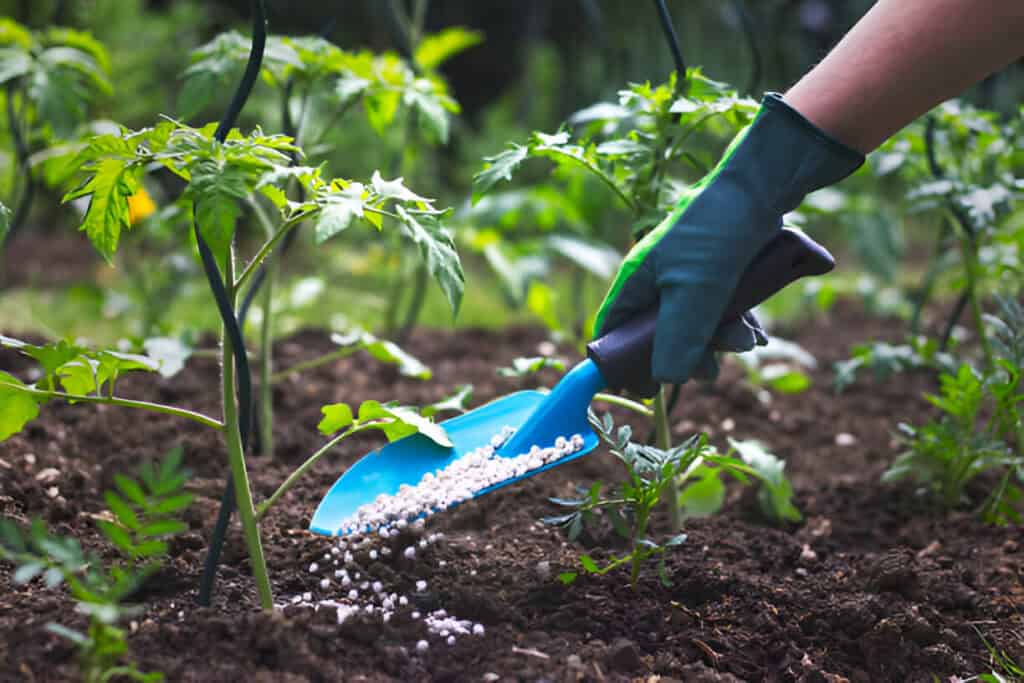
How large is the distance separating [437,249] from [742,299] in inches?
20.7

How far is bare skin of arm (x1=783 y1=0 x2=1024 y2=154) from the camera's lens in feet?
4.22

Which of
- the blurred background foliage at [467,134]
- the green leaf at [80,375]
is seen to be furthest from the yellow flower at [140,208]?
the green leaf at [80,375]

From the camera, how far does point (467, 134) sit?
5.52 metres

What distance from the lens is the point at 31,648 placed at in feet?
3.90

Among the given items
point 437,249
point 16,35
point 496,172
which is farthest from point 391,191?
point 16,35

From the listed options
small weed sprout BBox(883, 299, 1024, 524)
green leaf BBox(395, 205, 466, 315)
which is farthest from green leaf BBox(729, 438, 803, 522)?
green leaf BBox(395, 205, 466, 315)

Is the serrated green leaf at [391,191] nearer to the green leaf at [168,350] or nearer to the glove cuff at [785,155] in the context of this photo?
the glove cuff at [785,155]

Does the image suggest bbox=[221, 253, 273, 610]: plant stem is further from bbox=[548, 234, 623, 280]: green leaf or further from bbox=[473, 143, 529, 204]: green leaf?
bbox=[548, 234, 623, 280]: green leaf

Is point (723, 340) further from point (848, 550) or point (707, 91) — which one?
point (848, 550)

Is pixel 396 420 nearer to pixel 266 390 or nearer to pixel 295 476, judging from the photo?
pixel 295 476

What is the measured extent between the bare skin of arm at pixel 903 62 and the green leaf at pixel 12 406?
120 centimetres

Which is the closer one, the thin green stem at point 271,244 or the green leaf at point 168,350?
the thin green stem at point 271,244

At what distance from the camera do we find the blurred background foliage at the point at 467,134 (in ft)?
9.69

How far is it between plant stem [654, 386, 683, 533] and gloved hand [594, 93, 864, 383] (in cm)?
27
